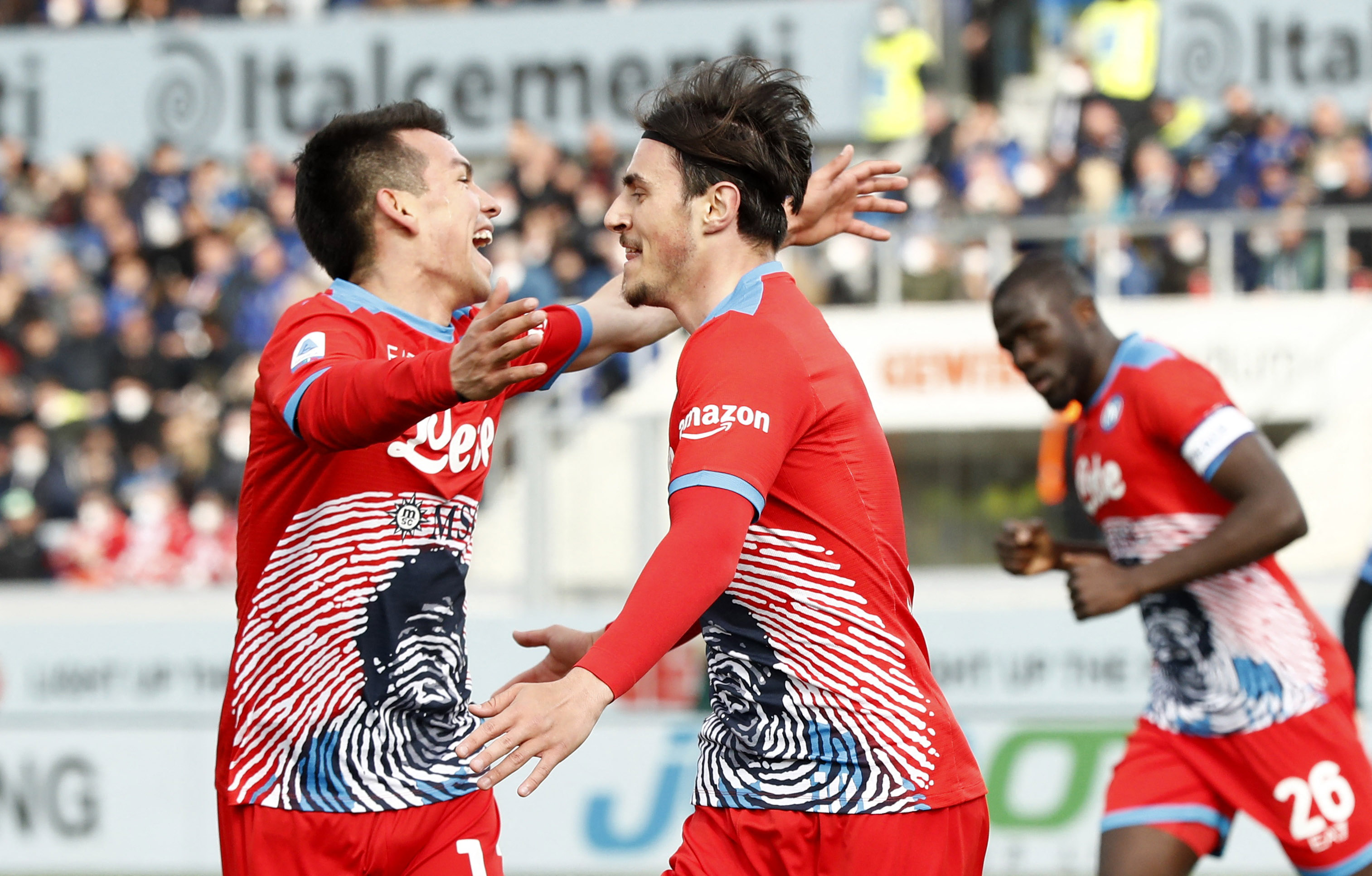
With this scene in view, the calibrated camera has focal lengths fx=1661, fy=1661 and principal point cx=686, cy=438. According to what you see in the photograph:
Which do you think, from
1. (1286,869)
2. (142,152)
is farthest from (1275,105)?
(142,152)

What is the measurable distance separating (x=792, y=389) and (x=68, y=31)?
16.1 m

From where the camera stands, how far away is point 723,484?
302 cm

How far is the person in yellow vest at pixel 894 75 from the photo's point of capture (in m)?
15.3

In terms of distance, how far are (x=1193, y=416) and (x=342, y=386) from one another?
2.73 m

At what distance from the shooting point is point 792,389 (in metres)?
3.22

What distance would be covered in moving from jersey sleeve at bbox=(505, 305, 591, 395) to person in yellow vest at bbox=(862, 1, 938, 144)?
11203 mm

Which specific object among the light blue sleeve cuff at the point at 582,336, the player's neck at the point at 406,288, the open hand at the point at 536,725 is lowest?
the open hand at the point at 536,725

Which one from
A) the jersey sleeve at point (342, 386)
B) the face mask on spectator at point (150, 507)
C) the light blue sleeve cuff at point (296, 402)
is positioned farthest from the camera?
the face mask on spectator at point (150, 507)

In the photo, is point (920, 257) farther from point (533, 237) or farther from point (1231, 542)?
point (1231, 542)

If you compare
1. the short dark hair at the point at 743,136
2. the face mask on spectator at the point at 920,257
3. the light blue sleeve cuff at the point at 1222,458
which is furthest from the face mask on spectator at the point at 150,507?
the short dark hair at the point at 743,136

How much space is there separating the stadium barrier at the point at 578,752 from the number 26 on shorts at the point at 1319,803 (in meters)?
3.86

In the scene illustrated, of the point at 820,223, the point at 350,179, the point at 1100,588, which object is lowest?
the point at 1100,588

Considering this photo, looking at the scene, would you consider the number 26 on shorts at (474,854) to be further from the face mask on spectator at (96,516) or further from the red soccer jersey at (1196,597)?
the face mask on spectator at (96,516)

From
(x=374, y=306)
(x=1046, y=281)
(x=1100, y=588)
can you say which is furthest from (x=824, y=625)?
(x=1046, y=281)
